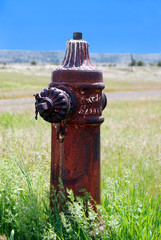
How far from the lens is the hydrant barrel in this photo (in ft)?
6.74

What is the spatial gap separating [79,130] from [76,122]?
6 cm

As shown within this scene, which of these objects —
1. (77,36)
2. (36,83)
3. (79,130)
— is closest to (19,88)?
(36,83)

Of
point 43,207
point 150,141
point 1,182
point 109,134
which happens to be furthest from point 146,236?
point 109,134

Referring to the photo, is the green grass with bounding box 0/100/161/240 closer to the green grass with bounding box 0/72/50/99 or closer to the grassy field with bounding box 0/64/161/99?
the grassy field with bounding box 0/64/161/99

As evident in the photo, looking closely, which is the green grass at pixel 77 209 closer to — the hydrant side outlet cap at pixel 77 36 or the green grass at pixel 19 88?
the hydrant side outlet cap at pixel 77 36

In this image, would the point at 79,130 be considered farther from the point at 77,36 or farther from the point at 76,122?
the point at 77,36

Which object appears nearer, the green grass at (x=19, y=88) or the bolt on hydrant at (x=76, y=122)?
the bolt on hydrant at (x=76, y=122)

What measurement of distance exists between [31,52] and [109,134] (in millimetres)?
146993

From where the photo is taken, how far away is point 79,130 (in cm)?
207

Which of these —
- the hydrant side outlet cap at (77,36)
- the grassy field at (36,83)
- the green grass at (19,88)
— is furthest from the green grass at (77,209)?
the green grass at (19,88)

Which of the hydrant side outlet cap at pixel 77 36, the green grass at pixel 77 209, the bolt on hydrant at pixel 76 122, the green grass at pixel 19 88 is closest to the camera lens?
the green grass at pixel 77 209

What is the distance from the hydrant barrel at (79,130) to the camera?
2.05 m

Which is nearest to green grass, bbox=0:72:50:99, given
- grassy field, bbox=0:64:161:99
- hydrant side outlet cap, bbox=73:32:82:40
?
grassy field, bbox=0:64:161:99

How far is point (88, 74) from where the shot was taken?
206 centimetres
